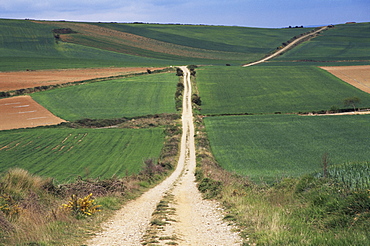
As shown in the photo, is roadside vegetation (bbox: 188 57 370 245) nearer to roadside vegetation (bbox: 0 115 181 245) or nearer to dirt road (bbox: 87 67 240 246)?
dirt road (bbox: 87 67 240 246)

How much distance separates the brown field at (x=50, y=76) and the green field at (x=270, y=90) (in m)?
20.3

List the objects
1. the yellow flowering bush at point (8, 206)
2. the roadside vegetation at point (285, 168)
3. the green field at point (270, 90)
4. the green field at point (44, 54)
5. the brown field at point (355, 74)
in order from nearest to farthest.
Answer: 1. the roadside vegetation at point (285, 168)
2. the yellow flowering bush at point (8, 206)
3. the green field at point (270, 90)
4. the brown field at point (355, 74)
5. the green field at point (44, 54)

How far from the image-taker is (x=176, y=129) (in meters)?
54.8

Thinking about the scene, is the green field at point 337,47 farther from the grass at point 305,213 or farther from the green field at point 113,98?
the grass at point 305,213

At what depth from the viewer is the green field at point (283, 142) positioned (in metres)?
34.6

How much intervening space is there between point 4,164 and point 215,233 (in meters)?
30.5

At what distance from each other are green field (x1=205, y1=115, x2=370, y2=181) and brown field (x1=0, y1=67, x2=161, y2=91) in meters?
38.6

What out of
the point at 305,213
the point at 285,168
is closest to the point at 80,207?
the point at 305,213

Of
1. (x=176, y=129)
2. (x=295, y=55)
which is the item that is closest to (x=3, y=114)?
(x=176, y=129)

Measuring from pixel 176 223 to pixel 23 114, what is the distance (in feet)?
176

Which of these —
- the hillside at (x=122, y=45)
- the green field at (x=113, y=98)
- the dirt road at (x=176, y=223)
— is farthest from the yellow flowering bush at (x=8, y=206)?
the hillside at (x=122, y=45)

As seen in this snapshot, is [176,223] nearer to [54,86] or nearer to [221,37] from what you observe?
[54,86]

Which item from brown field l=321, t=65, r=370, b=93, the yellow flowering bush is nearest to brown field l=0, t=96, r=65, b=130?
the yellow flowering bush

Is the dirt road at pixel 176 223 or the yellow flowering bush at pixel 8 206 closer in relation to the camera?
the dirt road at pixel 176 223
